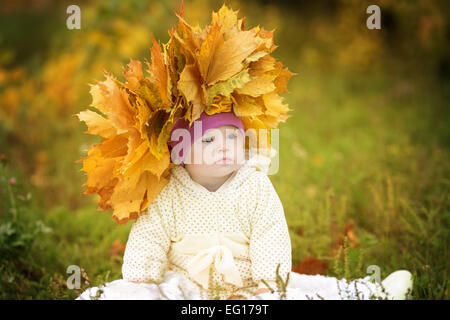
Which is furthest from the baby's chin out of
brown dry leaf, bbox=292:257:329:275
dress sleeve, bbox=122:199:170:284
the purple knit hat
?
brown dry leaf, bbox=292:257:329:275

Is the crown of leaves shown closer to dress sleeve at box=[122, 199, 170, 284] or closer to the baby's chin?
dress sleeve at box=[122, 199, 170, 284]

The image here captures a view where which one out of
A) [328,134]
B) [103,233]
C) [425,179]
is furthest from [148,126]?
[328,134]

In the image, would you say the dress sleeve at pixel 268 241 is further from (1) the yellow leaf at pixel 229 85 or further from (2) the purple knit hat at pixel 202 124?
(1) the yellow leaf at pixel 229 85

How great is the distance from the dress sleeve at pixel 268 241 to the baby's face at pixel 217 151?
0.18 m

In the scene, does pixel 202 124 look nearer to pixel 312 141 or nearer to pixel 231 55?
pixel 231 55

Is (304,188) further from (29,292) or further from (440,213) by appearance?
(29,292)

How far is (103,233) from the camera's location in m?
3.07

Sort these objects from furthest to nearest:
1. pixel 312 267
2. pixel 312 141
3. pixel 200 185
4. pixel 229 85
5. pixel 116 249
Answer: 1. pixel 312 141
2. pixel 116 249
3. pixel 312 267
4. pixel 200 185
5. pixel 229 85

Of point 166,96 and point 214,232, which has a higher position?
point 166,96

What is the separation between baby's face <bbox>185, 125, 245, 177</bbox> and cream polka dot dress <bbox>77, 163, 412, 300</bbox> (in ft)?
0.27

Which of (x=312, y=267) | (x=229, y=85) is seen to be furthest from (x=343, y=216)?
(x=229, y=85)

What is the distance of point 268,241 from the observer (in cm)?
194

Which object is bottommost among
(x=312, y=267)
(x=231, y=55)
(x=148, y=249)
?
(x=312, y=267)

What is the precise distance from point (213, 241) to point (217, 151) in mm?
368
